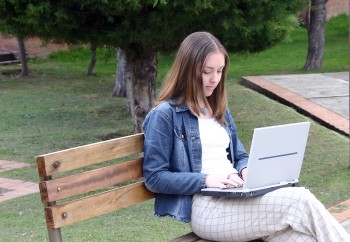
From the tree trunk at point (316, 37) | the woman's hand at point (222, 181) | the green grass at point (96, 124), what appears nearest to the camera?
the woman's hand at point (222, 181)

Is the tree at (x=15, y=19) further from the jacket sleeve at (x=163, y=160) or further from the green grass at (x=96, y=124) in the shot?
the jacket sleeve at (x=163, y=160)

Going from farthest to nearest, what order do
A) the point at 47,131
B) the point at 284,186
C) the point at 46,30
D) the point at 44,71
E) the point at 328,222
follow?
the point at 44,71 → the point at 47,131 → the point at 46,30 → the point at 284,186 → the point at 328,222

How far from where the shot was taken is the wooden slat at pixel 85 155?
337 centimetres

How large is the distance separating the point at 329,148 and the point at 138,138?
5.62m

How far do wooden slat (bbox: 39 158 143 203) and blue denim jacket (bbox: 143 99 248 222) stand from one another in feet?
0.35

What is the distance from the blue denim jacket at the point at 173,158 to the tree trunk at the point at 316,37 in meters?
14.2

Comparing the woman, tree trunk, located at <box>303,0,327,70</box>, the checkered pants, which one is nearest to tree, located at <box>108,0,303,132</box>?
the woman

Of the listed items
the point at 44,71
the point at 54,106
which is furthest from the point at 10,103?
the point at 44,71

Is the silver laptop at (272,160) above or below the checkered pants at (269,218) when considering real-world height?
above

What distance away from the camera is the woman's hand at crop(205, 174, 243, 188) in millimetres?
3686

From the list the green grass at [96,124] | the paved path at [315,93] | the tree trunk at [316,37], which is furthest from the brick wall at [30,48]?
the paved path at [315,93]

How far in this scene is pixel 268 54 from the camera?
21.1 meters

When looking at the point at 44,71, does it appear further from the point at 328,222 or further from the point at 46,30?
the point at 328,222

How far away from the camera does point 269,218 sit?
3.55m
